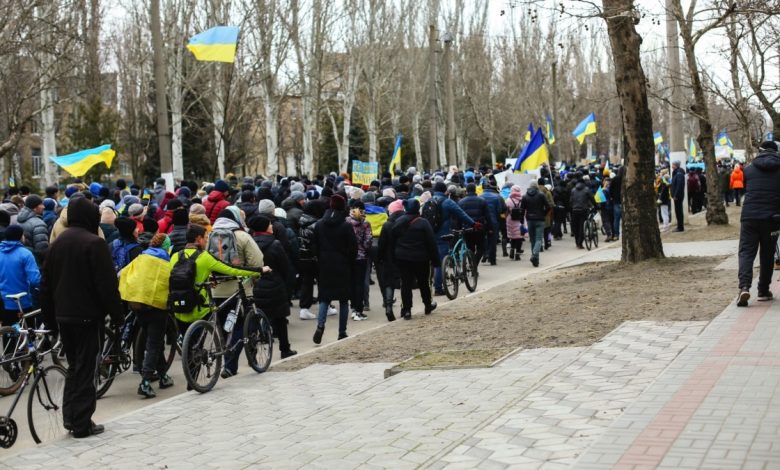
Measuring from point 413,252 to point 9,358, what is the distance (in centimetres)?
592

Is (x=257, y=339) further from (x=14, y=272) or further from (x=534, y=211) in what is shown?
(x=534, y=211)

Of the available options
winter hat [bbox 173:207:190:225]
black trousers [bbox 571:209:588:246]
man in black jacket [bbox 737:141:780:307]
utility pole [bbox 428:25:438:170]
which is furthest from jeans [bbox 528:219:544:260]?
utility pole [bbox 428:25:438:170]

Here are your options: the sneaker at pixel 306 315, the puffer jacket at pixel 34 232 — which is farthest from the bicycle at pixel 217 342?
the sneaker at pixel 306 315

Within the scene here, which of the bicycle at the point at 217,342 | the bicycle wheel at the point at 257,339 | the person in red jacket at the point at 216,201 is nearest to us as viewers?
the bicycle at the point at 217,342

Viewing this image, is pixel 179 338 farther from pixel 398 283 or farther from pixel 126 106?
pixel 126 106

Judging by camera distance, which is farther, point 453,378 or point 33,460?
point 453,378

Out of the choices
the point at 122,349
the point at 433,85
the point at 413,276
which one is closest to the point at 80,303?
the point at 122,349

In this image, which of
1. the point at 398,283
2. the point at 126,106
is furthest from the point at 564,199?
the point at 126,106

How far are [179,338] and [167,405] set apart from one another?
180 cm

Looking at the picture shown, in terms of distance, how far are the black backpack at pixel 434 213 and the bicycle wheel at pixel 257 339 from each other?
6.92m

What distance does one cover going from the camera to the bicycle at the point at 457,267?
696 inches

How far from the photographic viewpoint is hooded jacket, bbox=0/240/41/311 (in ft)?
38.1

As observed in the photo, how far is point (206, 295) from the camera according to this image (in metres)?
11.1

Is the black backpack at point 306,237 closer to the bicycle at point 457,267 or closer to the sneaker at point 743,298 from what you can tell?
the bicycle at point 457,267
